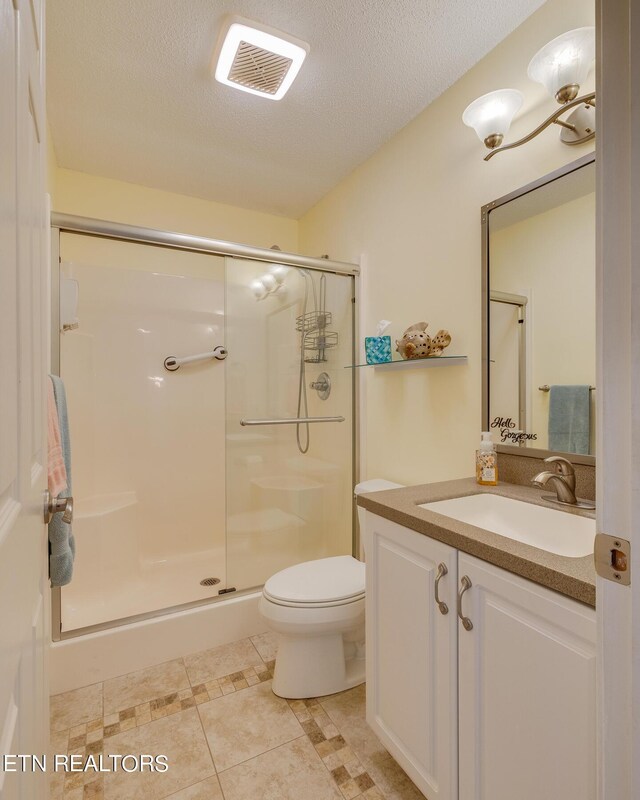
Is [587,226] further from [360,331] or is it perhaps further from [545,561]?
[360,331]

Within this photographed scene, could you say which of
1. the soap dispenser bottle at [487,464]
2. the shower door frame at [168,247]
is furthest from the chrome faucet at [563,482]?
the shower door frame at [168,247]

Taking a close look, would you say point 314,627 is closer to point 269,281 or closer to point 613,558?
point 613,558

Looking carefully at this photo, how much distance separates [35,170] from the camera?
2.51 feet

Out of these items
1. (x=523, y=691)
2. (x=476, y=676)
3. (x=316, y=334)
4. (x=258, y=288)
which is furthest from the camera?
(x=316, y=334)

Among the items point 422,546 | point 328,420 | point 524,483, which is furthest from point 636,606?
point 328,420

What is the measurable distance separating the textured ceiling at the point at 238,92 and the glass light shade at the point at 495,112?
1.02ft

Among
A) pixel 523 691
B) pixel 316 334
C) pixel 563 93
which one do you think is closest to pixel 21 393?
pixel 523 691

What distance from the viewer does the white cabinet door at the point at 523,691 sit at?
0.74 meters

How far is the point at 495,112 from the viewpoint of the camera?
4.71 ft

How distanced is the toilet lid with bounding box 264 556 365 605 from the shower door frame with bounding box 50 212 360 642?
1.78 feet

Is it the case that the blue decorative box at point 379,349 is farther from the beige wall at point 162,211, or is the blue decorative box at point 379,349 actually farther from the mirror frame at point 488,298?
the beige wall at point 162,211

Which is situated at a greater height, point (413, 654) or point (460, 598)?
point (460, 598)

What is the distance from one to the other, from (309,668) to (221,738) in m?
0.37

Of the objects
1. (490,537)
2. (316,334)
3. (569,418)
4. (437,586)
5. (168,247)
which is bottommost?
(437,586)
